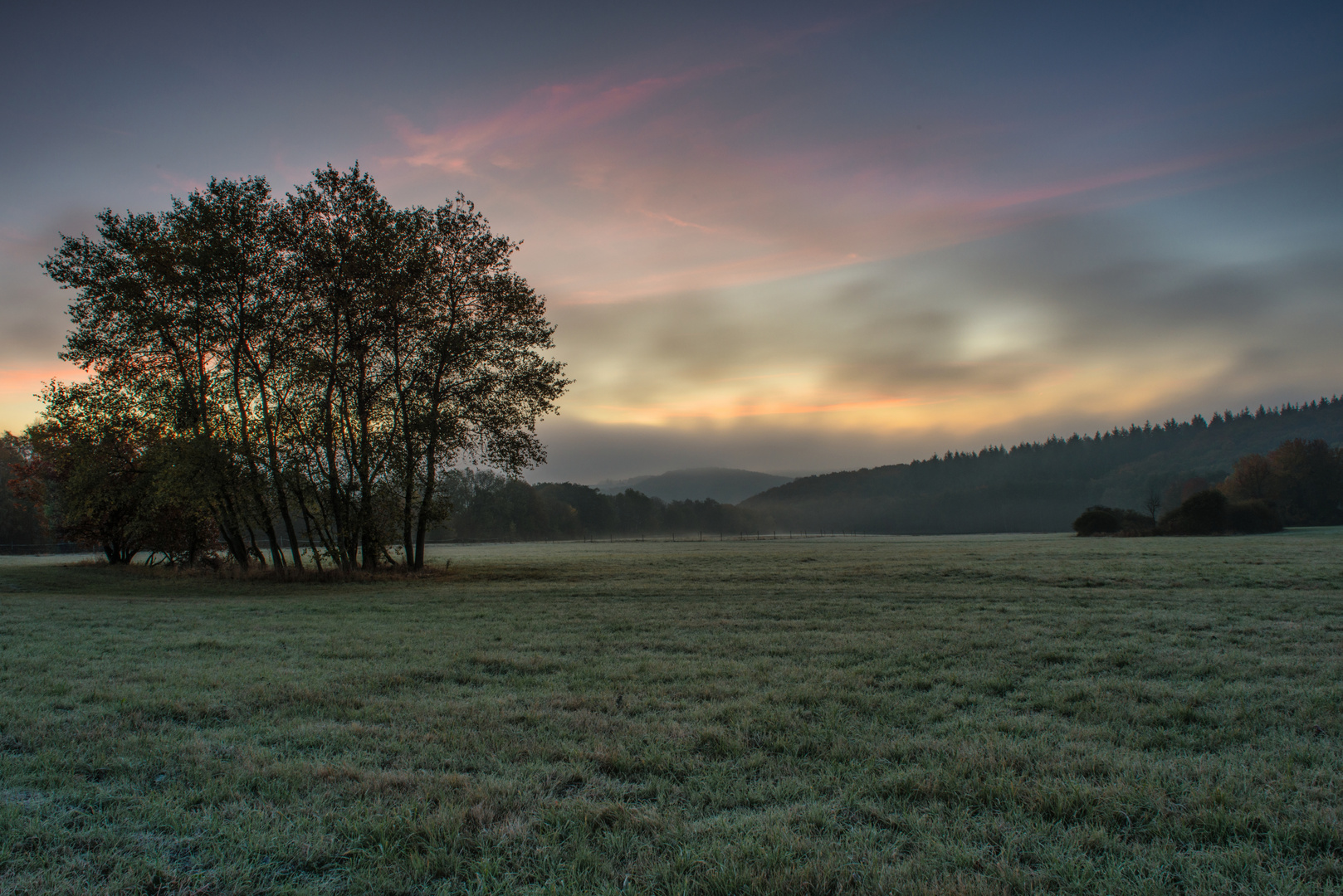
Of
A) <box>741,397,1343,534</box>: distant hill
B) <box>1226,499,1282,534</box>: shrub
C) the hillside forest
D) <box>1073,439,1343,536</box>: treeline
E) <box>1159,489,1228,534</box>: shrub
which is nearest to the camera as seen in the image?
<box>1159,489,1228,534</box>: shrub

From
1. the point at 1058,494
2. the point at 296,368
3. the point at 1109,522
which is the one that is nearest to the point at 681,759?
the point at 296,368

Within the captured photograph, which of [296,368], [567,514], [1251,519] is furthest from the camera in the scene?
[567,514]

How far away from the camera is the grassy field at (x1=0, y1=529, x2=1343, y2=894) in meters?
3.49

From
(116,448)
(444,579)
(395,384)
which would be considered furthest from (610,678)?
(116,448)

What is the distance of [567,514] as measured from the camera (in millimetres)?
140250

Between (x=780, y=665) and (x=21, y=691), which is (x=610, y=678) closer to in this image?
(x=780, y=665)

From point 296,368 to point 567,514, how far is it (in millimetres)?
116431

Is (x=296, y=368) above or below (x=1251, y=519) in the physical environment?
above

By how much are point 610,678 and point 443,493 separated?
985 inches

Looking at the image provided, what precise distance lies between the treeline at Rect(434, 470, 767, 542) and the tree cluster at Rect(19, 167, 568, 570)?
7453 centimetres

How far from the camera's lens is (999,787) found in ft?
14.5

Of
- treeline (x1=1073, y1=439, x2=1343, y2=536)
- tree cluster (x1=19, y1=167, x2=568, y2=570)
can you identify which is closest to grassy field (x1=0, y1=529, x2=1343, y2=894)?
tree cluster (x1=19, y1=167, x2=568, y2=570)

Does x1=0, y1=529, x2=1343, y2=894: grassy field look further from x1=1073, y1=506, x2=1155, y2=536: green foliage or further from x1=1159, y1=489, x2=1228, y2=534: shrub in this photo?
x1=1073, y1=506, x2=1155, y2=536: green foliage

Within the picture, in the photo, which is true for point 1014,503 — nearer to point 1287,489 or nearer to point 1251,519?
point 1287,489
